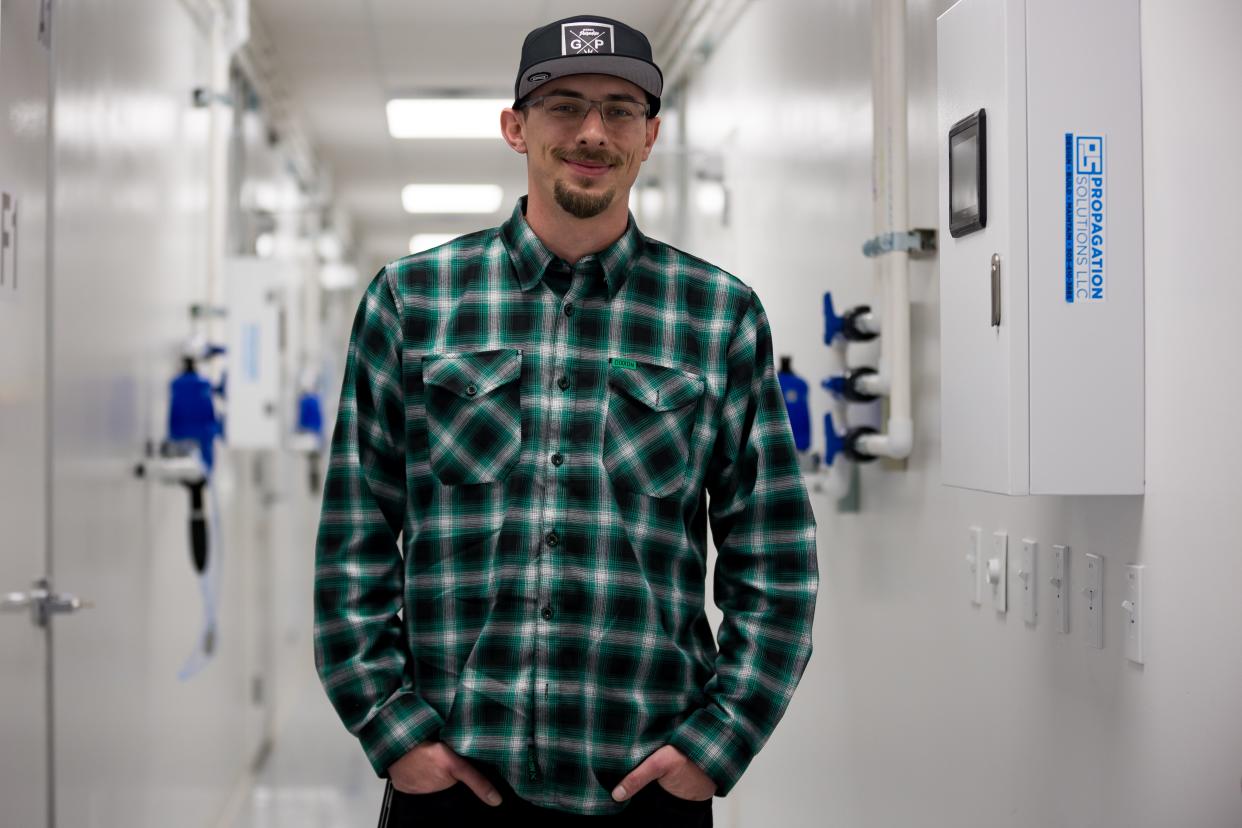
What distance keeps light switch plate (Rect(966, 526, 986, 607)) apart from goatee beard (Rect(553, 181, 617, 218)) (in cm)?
94

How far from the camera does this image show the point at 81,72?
8.45 feet

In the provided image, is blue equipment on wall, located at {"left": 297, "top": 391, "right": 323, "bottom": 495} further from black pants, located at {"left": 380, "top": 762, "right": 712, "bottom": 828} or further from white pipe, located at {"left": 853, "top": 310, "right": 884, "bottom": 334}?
black pants, located at {"left": 380, "top": 762, "right": 712, "bottom": 828}

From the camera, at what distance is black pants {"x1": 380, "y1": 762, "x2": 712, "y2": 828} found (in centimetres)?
141

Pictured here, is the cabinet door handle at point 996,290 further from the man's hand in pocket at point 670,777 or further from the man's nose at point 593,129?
the man's hand in pocket at point 670,777

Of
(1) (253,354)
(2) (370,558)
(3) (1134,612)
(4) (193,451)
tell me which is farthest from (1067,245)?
(1) (253,354)

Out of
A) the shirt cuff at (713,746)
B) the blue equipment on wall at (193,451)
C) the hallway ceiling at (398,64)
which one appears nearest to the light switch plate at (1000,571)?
the shirt cuff at (713,746)

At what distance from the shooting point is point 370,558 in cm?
144

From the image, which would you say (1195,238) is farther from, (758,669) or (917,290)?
(917,290)

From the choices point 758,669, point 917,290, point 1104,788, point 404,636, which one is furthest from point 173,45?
point 1104,788

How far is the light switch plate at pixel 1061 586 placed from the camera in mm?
1733

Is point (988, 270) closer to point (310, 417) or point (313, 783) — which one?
point (313, 783)

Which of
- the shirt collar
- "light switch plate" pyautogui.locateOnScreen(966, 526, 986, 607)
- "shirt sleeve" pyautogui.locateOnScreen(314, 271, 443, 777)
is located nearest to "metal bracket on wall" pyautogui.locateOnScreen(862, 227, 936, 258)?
"light switch plate" pyautogui.locateOnScreen(966, 526, 986, 607)

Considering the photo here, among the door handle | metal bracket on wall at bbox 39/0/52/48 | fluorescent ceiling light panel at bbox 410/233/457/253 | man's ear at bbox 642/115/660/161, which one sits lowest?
the door handle

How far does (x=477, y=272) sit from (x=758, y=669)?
56cm
